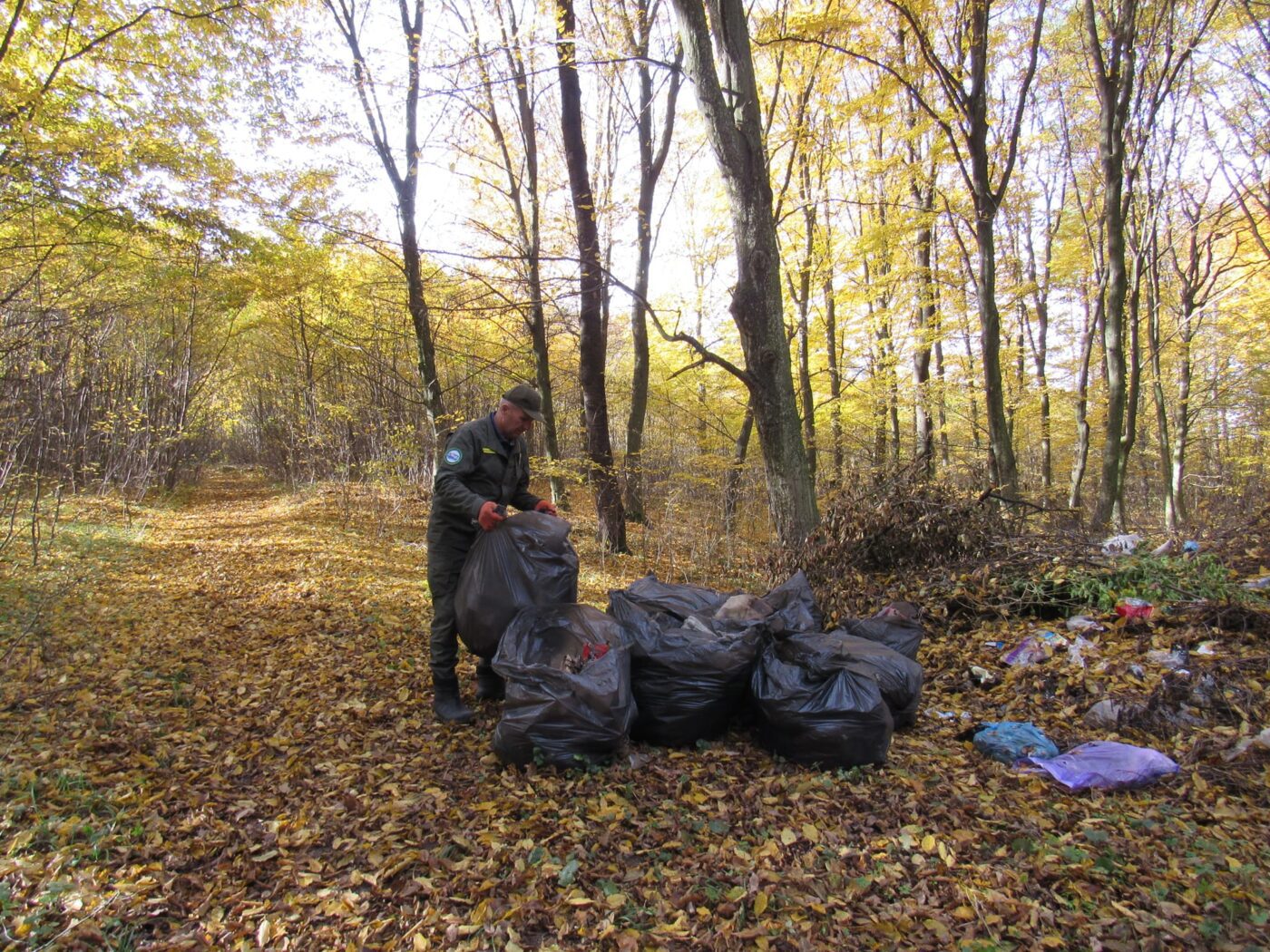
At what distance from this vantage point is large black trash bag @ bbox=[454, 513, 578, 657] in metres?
2.91

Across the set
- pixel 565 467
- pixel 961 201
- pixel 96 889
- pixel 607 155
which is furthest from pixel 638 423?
pixel 96 889

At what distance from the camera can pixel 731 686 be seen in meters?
2.82

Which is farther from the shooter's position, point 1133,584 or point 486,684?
point 1133,584

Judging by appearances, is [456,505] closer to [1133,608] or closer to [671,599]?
[671,599]

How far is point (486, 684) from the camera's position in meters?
3.36

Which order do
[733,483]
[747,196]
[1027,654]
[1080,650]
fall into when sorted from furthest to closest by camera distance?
[733,483] → [747,196] → [1027,654] → [1080,650]

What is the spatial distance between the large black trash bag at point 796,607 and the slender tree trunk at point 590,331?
3827 millimetres

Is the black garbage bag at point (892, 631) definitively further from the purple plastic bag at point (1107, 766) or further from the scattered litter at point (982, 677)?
the purple plastic bag at point (1107, 766)

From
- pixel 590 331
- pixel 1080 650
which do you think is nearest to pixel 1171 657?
pixel 1080 650

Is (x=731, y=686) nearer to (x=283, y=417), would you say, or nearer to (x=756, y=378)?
(x=756, y=378)

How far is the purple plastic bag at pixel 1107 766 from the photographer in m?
2.44

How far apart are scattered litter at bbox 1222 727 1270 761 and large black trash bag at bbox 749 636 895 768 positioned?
1.35m

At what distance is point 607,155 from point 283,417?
11889 millimetres

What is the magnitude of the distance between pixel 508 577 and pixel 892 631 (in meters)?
2.30
